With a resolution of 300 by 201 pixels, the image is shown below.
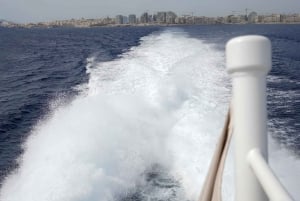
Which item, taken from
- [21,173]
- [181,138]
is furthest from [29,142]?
[181,138]

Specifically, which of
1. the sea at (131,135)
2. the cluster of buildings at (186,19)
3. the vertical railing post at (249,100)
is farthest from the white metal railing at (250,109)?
the cluster of buildings at (186,19)

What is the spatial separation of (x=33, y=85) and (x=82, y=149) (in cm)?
854

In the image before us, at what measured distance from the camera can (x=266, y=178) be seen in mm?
861

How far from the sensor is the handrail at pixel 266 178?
2.57 ft

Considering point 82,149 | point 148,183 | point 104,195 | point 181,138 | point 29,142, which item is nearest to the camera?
point 104,195

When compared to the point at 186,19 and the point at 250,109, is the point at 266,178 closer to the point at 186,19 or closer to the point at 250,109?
the point at 250,109

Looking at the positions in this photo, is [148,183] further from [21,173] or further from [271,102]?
[271,102]

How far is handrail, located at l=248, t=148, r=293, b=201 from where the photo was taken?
783mm

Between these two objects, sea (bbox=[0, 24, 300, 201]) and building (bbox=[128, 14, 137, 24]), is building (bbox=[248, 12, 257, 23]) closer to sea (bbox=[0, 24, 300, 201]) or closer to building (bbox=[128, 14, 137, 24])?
building (bbox=[128, 14, 137, 24])

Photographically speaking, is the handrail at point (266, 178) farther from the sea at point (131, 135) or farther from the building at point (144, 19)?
the building at point (144, 19)

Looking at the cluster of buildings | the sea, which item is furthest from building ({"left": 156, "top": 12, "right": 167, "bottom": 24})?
the sea

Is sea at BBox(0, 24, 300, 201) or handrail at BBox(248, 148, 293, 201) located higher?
handrail at BBox(248, 148, 293, 201)

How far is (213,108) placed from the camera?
26.0 feet

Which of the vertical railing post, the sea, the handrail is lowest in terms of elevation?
the sea
